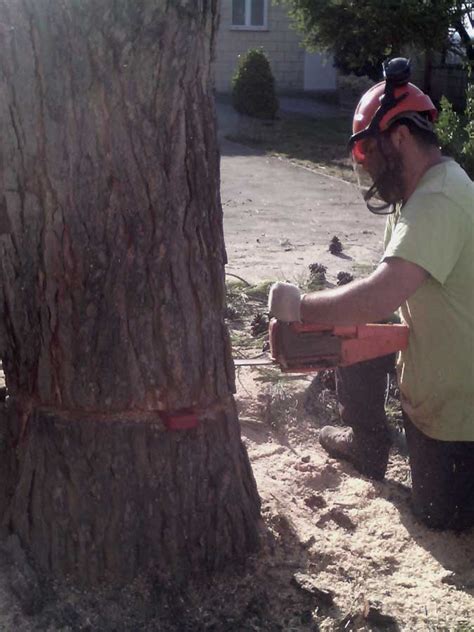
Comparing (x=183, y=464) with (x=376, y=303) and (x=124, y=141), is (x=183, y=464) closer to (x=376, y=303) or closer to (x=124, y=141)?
(x=376, y=303)

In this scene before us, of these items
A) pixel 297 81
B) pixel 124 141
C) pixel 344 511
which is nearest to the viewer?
pixel 124 141

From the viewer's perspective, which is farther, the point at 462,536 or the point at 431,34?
the point at 431,34

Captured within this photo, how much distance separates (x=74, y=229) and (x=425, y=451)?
167 cm

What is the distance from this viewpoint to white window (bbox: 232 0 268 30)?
2548 cm

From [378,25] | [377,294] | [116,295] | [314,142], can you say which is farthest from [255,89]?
[116,295]

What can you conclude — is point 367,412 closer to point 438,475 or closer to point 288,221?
point 438,475

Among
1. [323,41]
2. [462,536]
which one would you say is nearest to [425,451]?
[462,536]

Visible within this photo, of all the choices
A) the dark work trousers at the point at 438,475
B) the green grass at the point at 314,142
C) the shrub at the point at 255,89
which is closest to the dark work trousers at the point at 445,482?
the dark work trousers at the point at 438,475

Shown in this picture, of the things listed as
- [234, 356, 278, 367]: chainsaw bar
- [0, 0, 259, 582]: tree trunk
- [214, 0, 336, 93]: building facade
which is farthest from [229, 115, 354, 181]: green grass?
[0, 0, 259, 582]: tree trunk

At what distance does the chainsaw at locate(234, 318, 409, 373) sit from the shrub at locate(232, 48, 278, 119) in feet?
51.4

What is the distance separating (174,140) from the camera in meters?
2.60

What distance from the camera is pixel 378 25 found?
53.4ft

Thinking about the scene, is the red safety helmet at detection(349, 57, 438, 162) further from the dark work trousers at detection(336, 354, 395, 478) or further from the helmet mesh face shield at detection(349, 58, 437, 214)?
the dark work trousers at detection(336, 354, 395, 478)

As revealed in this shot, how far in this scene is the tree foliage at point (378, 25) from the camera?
16.0 metres
